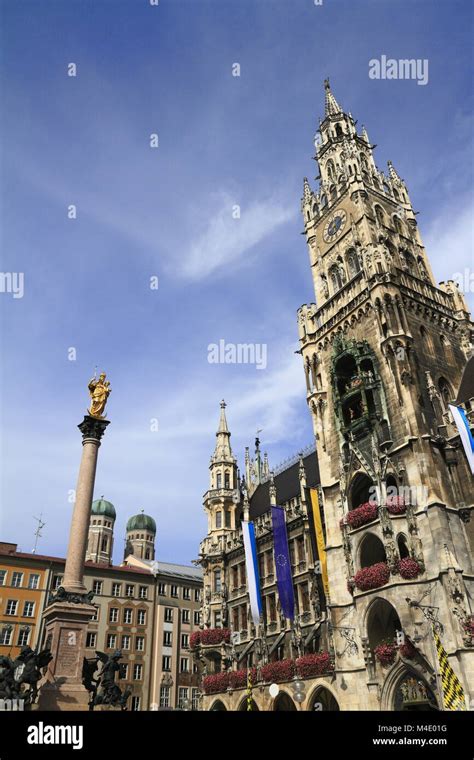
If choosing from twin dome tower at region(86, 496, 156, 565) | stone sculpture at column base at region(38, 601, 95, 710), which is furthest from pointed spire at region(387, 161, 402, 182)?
twin dome tower at region(86, 496, 156, 565)

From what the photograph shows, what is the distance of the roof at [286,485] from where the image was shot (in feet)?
147

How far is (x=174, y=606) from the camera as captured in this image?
6222 cm

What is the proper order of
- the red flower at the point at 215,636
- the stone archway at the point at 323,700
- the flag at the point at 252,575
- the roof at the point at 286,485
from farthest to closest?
the roof at the point at 286,485 < the red flower at the point at 215,636 < the flag at the point at 252,575 < the stone archway at the point at 323,700

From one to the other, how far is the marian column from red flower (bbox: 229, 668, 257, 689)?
17.8m

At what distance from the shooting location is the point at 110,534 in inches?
4587

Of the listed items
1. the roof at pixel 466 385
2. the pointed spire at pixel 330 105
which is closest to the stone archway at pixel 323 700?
the roof at pixel 466 385

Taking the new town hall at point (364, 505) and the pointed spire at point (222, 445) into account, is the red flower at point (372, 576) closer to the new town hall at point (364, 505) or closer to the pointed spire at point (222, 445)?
the new town hall at point (364, 505)

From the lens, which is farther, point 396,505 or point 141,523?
point 141,523

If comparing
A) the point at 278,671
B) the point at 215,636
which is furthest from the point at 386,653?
the point at 215,636

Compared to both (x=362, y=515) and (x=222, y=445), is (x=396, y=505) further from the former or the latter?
(x=222, y=445)

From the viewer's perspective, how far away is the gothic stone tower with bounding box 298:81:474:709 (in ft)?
85.0

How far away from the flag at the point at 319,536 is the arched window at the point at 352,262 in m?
16.8

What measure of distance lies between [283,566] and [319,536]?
3.38m

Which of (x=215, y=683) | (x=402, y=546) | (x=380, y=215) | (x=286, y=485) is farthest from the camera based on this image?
(x=286, y=485)
